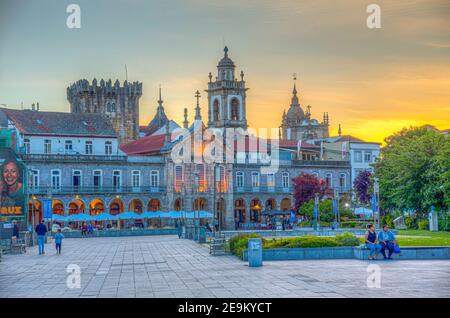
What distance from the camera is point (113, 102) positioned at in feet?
375

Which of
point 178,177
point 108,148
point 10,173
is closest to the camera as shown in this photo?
point 10,173

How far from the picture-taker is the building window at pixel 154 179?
8669 cm

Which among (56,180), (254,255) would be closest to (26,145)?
(56,180)

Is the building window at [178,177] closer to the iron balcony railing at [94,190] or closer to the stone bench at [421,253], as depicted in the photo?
the iron balcony railing at [94,190]

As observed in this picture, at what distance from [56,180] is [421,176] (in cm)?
3662

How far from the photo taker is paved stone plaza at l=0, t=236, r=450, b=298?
795 inches

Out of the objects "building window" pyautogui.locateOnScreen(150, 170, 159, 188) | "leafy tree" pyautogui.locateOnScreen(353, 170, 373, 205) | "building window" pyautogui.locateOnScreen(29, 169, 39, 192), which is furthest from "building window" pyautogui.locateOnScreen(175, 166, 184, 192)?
"leafy tree" pyautogui.locateOnScreen(353, 170, 373, 205)

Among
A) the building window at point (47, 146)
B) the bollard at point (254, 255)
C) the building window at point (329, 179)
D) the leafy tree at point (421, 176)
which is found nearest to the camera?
the bollard at point (254, 255)

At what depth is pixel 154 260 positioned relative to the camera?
109ft

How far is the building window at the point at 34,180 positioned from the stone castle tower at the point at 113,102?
32.8m

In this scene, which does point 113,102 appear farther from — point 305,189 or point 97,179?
point 305,189

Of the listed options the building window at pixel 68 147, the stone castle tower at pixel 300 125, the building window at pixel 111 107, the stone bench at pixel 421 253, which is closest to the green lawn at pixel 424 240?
the stone bench at pixel 421 253

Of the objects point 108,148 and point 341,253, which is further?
point 108,148
